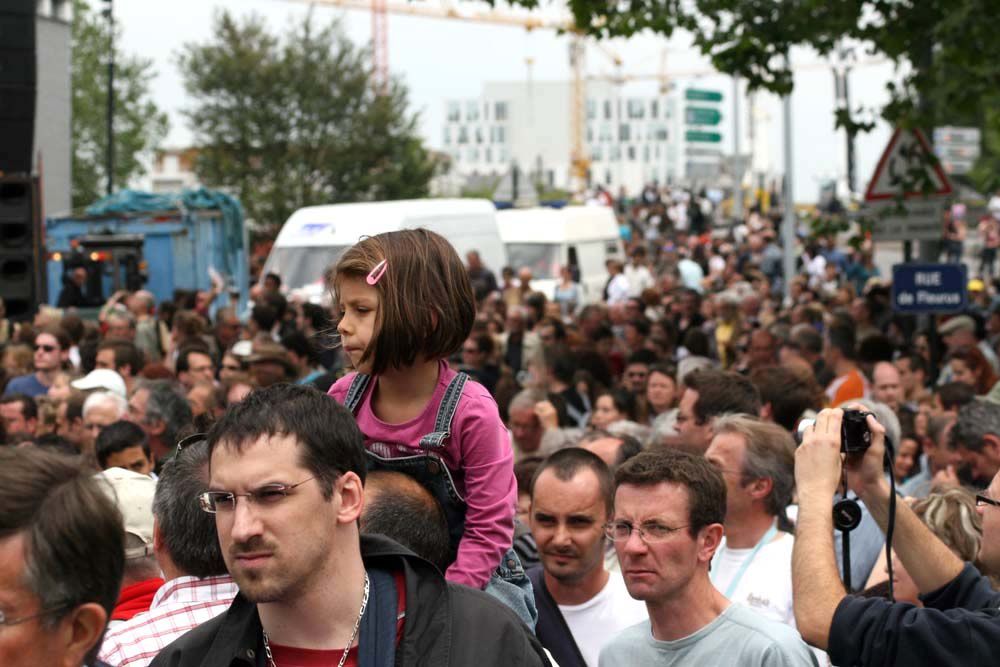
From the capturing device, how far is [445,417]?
4.05 meters

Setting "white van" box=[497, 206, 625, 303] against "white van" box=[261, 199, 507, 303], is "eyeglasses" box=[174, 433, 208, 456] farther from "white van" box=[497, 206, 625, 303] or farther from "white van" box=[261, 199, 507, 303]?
"white van" box=[497, 206, 625, 303]

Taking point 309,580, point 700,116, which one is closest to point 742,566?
point 309,580

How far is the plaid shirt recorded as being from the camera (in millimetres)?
3898

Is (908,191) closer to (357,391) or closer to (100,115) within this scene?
(357,391)

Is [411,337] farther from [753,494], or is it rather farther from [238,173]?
[238,173]

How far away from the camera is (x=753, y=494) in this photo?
6.00 meters

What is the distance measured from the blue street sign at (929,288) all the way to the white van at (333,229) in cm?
934

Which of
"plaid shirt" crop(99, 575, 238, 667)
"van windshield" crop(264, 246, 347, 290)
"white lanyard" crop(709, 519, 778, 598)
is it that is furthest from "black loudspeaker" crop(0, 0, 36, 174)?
"plaid shirt" crop(99, 575, 238, 667)

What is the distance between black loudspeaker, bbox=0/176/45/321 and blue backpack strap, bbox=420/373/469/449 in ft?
37.1

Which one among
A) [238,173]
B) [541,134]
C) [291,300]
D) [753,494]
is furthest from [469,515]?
[541,134]

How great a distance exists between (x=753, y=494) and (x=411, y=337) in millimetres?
2386

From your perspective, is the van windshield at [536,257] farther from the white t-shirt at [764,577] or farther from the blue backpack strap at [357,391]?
the blue backpack strap at [357,391]

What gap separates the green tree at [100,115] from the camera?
5519cm

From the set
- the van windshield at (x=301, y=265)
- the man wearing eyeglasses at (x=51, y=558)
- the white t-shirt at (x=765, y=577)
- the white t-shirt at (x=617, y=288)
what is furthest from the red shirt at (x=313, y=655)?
the white t-shirt at (x=617, y=288)
